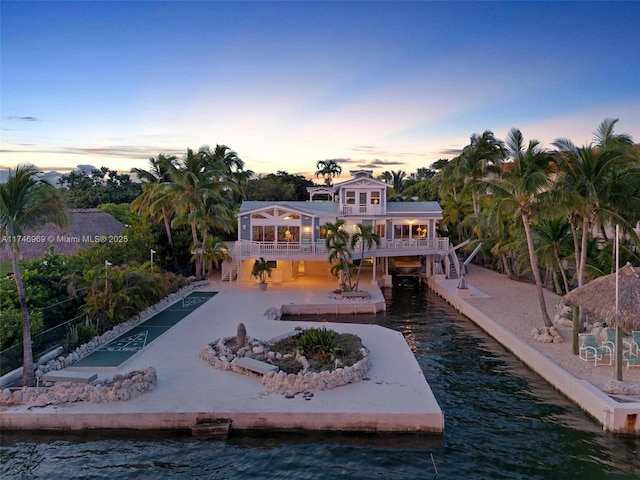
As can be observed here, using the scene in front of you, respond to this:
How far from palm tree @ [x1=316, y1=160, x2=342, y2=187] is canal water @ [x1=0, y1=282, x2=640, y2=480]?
199 feet

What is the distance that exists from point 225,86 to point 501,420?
22412 mm

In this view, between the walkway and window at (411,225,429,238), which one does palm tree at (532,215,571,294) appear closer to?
window at (411,225,429,238)

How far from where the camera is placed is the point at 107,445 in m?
10.2

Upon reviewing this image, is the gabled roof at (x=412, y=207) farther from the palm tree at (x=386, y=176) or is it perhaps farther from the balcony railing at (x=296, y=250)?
the palm tree at (x=386, y=176)

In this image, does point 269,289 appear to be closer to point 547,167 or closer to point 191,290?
point 191,290

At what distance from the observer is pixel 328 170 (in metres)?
71.4

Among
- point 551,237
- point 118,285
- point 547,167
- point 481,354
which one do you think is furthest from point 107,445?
point 551,237

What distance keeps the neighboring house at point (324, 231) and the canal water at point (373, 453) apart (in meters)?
16.6

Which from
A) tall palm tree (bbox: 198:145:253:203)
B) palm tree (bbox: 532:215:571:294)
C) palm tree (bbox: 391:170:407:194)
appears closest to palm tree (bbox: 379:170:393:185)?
palm tree (bbox: 391:170:407:194)

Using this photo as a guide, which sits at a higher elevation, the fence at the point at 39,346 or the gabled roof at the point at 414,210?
the gabled roof at the point at 414,210

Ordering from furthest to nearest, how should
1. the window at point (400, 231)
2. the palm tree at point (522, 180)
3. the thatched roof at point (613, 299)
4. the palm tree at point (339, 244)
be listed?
the window at point (400, 231) → the palm tree at point (339, 244) → the palm tree at point (522, 180) → the thatched roof at point (613, 299)

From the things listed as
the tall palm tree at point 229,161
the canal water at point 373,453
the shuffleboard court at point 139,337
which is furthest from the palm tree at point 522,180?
the tall palm tree at point 229,161

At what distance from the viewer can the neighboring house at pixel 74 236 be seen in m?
26.2

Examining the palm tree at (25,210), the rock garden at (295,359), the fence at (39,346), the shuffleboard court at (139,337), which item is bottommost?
the shuffleboard court at (139,337)
